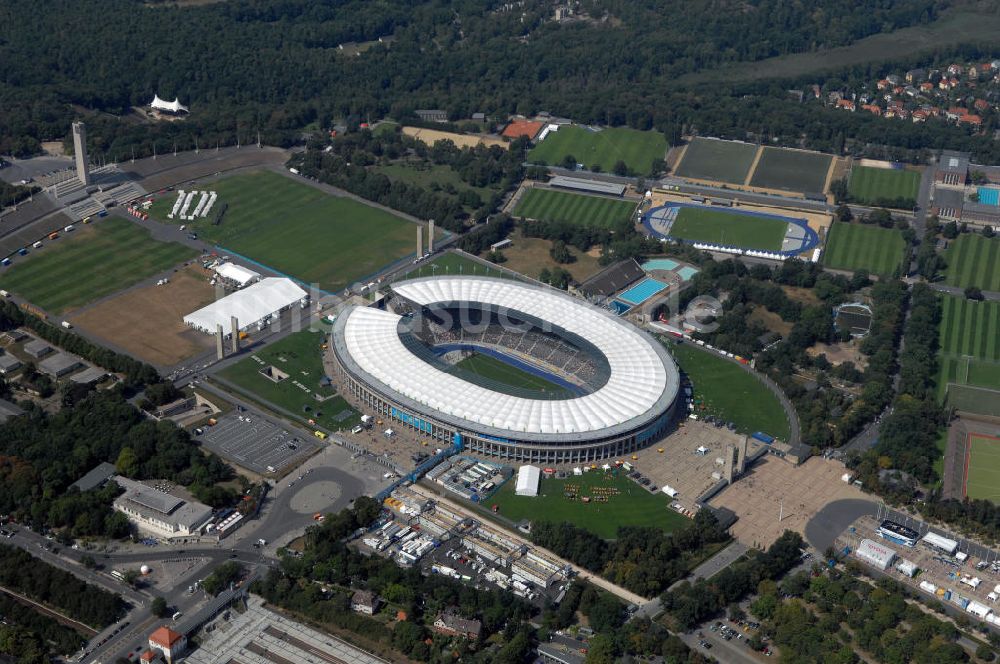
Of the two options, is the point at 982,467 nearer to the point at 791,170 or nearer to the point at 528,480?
the point at 528,480

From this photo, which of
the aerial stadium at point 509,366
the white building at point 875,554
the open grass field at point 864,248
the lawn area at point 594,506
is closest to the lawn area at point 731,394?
the aerial stadium at point 509,366

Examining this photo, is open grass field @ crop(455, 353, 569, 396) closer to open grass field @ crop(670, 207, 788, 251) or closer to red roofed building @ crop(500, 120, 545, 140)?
open grass field @ crop(670, 207, 788, 251)

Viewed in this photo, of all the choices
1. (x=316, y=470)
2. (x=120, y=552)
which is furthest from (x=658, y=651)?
(x=120, y=552)

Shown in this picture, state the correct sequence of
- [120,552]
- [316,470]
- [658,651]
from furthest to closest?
1. [316,470]
2. [120,552]
3. [658,651]

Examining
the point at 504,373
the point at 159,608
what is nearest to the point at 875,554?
the point at 504,373

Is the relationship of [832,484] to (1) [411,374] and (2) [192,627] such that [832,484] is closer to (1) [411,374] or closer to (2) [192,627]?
(1) [411,374]
